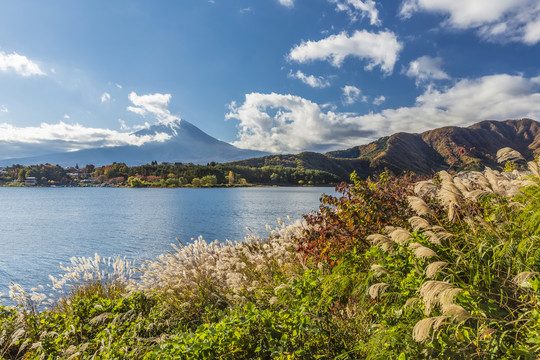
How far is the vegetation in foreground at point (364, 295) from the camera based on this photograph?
7.95ft

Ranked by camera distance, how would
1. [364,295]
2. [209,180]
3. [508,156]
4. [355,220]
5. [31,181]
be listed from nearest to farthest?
1. [364,295]
2. [508,156]
3. [355,220]
4. [209,180]
5. [31,181]

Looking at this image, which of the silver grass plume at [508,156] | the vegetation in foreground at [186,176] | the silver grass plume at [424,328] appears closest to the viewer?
the silver grass plume at [424,328]

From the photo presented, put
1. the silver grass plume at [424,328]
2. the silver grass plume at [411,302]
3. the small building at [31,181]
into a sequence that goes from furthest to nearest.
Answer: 1. the small building at [31,181]
2. the silver grass plume at [411,302]
3. the silver grass plume at [424,328]

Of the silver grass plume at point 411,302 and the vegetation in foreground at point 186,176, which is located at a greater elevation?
the vegetation in foreground at point 186,176

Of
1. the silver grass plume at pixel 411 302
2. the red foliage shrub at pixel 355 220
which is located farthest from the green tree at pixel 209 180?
the silver grass plume at pixel 411 302

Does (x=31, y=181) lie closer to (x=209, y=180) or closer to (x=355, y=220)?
(x=209, y=180)

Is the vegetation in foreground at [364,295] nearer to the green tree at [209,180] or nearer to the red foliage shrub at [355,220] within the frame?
the red foliage shrub at [355,220]

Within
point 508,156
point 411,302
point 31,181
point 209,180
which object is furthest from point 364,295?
point 31,181

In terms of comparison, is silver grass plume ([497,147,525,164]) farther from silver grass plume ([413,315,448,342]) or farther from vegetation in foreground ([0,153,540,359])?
silver grass plume ([413,315,448,342])

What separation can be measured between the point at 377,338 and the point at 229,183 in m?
103

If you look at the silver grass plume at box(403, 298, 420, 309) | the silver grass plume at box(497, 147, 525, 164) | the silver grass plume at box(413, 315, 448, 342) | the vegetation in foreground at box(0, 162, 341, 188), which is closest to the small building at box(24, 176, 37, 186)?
the vegetation in foreground at box(0, 162, 341, 188)

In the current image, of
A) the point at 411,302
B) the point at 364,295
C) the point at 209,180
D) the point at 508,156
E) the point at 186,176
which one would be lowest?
the point at 364,295

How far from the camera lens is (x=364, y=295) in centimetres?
332

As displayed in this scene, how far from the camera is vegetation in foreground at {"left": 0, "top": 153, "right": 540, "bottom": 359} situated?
242cm
